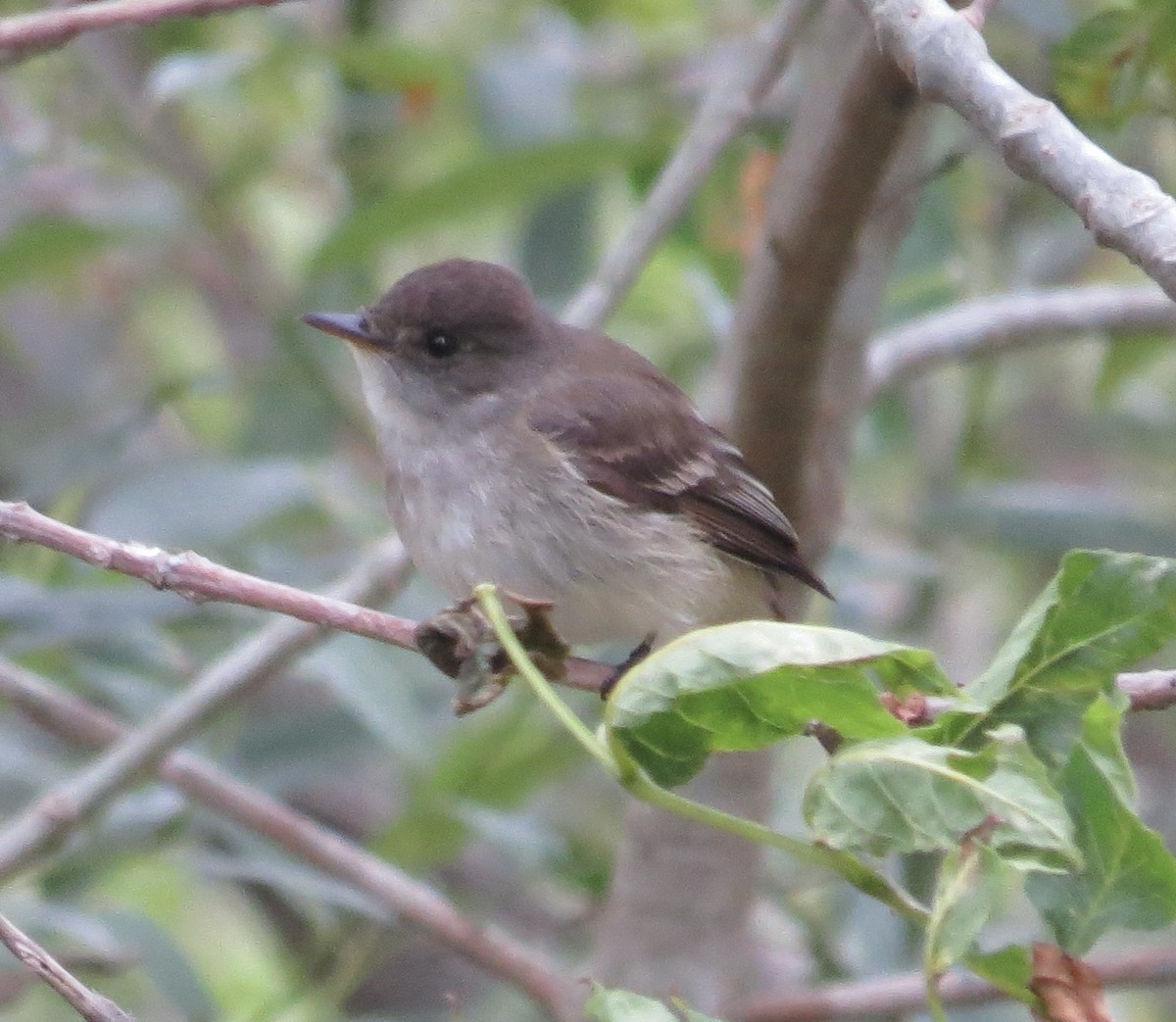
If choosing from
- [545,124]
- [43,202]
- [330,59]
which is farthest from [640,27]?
[43,202]

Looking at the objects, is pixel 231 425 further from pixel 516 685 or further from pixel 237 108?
pixel 516 685

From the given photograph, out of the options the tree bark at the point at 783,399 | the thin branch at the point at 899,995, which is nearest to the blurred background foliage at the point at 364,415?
the tree bark at the point at 783,399

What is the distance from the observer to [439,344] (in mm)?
3803

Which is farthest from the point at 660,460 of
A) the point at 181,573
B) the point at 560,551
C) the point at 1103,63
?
the point at 181,573

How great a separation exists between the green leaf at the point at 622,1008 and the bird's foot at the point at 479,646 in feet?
1.18

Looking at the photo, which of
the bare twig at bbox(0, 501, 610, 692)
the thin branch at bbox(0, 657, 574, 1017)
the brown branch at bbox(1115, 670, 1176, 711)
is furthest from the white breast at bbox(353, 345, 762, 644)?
the brown branch at bbox(1115, 670, 1176, 711)

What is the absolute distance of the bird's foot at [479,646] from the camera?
5.79ft

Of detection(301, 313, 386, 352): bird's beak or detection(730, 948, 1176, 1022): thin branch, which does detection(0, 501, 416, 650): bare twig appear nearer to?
detection(301, 313, 386, 352): bird's beak

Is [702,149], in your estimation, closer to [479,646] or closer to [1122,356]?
[1122,356]

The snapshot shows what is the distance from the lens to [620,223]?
21.6 ft

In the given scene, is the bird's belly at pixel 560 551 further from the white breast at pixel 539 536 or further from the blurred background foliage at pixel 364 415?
the blurred background foliage at pixel 364 415

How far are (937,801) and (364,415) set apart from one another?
369 cm

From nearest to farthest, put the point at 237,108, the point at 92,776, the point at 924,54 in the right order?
the point at 924,54
the point at 92,776
the point at 237,108

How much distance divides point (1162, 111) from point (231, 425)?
3.67 m
